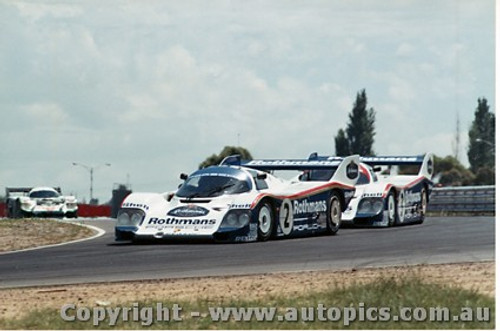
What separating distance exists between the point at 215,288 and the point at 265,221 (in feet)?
25.5

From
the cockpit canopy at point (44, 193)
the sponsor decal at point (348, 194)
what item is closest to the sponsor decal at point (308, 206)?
the sponsor decal at point (348, 194)

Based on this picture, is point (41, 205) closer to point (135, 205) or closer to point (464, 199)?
point (464, 199)

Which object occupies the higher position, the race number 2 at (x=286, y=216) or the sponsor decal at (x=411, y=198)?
the sponsor decal at (x=411, y=198)

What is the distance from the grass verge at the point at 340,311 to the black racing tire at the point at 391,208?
46.7ft

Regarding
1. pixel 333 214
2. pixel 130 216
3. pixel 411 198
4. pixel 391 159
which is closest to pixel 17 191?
pixel 391 159

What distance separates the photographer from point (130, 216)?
2134 cm

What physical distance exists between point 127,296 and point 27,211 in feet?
96.0

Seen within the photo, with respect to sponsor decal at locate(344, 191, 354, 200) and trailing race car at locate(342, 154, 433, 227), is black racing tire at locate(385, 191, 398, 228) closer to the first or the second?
trailing race car at locate(342, 154, 433, 227)

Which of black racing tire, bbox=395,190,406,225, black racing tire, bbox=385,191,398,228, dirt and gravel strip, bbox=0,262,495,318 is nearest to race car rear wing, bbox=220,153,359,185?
black racing tire, bbox=385,191,398,228

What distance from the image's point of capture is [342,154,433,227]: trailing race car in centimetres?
2695

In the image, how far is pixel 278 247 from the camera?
19984mm

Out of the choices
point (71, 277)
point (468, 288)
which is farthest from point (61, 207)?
point (468, 288)

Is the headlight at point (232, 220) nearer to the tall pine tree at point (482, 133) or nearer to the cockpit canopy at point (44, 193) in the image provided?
the cockpit canopy at point (44, 193)

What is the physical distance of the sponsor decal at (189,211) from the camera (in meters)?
21.1
